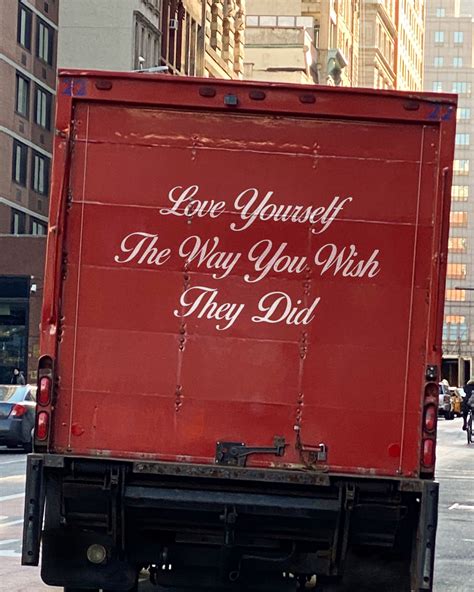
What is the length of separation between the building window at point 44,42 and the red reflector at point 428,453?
62.3 m

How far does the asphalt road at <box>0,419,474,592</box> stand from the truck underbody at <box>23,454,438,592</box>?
6.51 feet

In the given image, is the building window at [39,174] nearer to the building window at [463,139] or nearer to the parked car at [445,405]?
the parked car at [445,405]

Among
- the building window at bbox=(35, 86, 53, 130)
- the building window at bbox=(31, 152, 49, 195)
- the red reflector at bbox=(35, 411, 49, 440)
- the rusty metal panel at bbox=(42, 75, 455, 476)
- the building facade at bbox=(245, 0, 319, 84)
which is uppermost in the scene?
the building facade at bbox=(245, 0, 319, 84)

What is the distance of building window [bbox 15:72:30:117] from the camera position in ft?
223

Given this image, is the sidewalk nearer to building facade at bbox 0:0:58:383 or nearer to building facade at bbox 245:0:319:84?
building facade at bbox 0:0:58:383

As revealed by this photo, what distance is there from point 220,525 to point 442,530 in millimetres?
8052

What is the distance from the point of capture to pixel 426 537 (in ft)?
32.2

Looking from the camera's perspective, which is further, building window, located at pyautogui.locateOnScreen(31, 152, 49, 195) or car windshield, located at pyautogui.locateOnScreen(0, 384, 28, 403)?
building window, located at pyautogui.locateOnScreen(31, 152, 49, 195)

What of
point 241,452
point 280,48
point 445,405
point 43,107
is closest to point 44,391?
point 241,452

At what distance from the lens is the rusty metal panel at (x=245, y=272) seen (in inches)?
393

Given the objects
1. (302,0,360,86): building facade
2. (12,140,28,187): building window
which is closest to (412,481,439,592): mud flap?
(12,140,28,187): building window

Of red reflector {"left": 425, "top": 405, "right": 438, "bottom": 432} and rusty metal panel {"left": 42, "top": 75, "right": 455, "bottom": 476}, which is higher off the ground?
rusty metal panel {"left": 42, "top": 75, "right": 455, "bottom": 476}

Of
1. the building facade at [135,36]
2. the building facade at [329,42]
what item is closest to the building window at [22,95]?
the building facade at [135,36]

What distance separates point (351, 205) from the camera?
10.1 m
